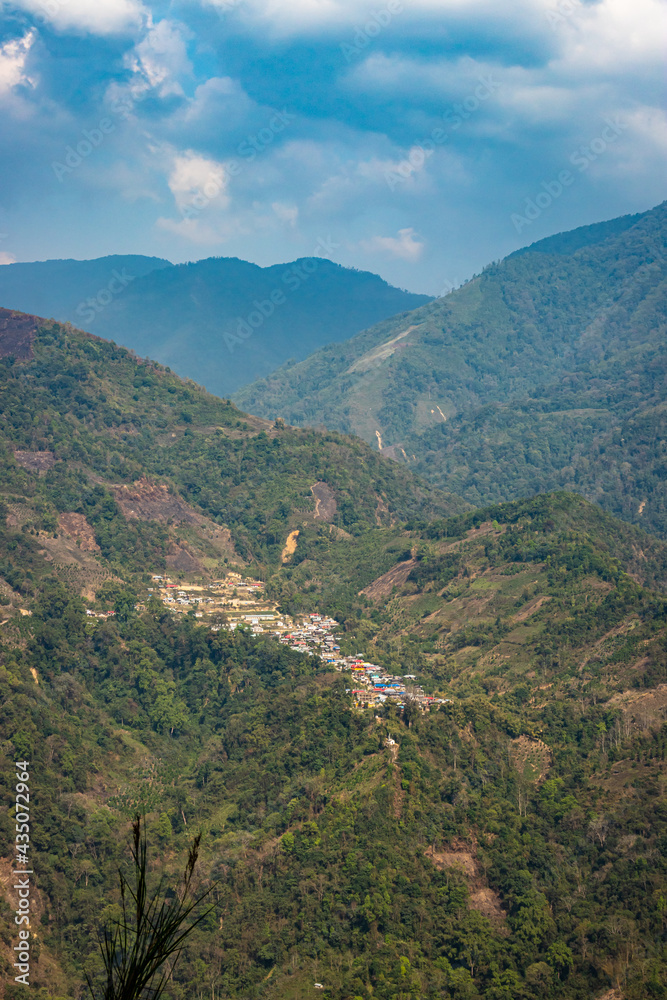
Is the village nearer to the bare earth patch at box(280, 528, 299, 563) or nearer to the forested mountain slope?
the forested mountain slope

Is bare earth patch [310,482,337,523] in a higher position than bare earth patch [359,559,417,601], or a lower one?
higher

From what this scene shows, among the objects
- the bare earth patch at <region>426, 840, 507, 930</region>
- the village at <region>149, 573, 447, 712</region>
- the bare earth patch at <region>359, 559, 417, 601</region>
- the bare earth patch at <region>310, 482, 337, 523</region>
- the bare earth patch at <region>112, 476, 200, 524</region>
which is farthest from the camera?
the bare earth patch at <region>310, 482, 337, 523</region>

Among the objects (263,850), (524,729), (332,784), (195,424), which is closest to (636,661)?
(524,729)

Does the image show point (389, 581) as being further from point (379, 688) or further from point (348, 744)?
point (348, 744)

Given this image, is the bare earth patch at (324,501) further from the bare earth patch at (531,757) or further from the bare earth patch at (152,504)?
the bare earth patch at (531,757)

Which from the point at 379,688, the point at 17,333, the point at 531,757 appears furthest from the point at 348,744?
the point at 17,333

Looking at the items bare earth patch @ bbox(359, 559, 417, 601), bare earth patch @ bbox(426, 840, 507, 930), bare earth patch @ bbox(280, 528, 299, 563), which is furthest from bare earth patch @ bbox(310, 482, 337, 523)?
bare earth patch @ bbox(426, 840, 507, 930)

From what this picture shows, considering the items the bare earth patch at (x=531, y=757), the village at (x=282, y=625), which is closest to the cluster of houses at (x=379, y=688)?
the village at (x=282, y=625)

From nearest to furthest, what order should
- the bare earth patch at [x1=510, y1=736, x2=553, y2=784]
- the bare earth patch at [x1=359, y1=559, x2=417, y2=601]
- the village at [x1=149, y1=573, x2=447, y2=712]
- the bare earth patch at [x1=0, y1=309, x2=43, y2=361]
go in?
the bare earth patch at [x1=510, y1=736, x2=553, y2=784] → the village at [x1=149, y1=573, x2=447, y2=712] → the bare earth patch at [x1=359, y1=559, x2=417, y2=601] → the bare earth patch at [x1=0, y1=309, x2=43, y2=361]

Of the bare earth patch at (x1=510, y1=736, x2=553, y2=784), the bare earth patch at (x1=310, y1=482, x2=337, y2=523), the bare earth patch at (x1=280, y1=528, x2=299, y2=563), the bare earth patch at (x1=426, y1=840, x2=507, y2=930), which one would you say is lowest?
the bare earth patch at (x1=426, y1=840, x2=507, y2=930)

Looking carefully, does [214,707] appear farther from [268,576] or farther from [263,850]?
[268,576]
